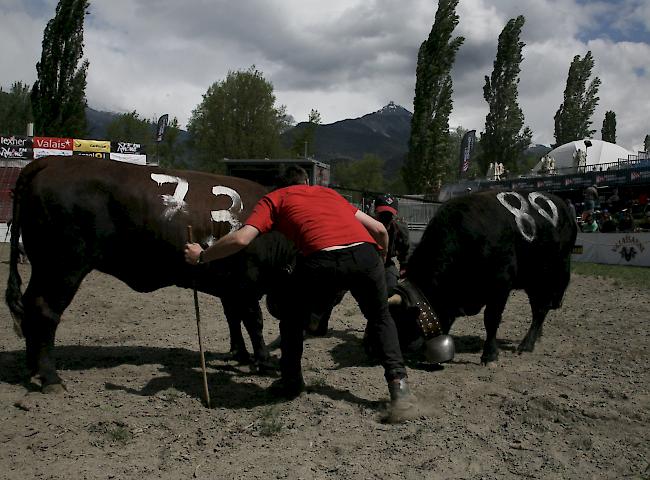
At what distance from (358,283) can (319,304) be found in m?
0.41

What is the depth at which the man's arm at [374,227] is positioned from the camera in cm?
447

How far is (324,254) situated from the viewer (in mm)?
3994

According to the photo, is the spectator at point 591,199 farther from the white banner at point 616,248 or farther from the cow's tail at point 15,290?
the cow's tail at point 15,290

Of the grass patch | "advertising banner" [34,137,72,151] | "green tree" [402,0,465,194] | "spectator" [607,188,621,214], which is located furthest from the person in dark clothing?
"green tree" [402,0,465,194]

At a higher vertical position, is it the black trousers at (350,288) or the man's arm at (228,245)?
the man's arm at (228,245)

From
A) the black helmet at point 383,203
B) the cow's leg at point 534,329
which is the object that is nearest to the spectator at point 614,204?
the cow's leg at point 534,329

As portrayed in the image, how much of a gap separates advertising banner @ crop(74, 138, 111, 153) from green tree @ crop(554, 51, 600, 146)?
37.6 metres

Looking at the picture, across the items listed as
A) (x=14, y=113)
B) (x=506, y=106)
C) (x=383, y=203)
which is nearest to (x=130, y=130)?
(x=14, y=113)

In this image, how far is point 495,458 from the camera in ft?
11.2

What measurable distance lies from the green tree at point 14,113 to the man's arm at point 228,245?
55.9m

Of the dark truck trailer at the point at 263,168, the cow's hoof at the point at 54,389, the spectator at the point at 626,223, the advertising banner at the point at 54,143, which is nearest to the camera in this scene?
the cow's hoof at the point at 54,389

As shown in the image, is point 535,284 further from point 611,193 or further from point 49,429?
point 611,193

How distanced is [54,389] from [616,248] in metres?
16.6

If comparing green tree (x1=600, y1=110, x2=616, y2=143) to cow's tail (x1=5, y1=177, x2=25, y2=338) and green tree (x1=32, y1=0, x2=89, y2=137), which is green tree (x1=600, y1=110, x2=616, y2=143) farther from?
cow's tail (x1=5, y1=177, x2=25, y2=338)
